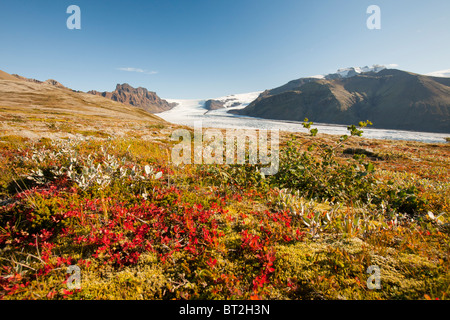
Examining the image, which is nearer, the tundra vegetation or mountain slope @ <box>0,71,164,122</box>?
the tundra vegetation

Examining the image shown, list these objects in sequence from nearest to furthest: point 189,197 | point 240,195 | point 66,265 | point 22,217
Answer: point 66,265, point 22,217, point 189,197, point 240,195

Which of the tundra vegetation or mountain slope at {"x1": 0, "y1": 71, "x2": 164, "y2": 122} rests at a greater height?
mountain slope at {"x1": 0, "y1": 71, "x2": 164, "y2": 122}

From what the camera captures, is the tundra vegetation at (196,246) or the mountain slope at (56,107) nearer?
the tundra vegetation at (196,246)

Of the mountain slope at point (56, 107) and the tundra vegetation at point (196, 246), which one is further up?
the mountain slope at point (56, 107)

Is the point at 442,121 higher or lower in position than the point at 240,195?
higher

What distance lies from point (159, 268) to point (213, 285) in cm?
112

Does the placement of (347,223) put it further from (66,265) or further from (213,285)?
(66,265)

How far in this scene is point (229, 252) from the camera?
3934 mm

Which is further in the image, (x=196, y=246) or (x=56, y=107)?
(x=56, y=107)

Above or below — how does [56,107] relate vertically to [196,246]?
above
